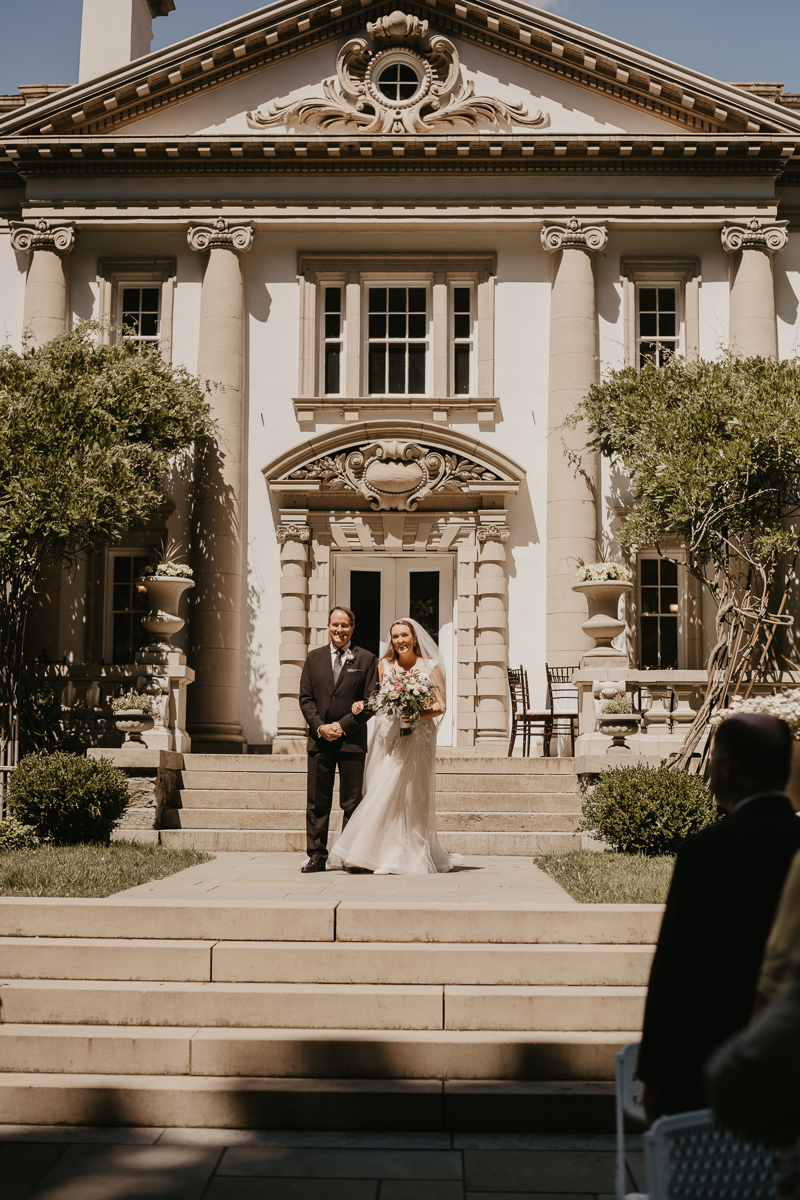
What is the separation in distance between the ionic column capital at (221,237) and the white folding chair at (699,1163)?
59.5 feet

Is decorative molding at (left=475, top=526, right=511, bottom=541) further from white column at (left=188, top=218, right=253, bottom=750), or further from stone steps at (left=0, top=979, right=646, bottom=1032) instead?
stone steps at (left=0, top=979, right=646, bottom=1032)

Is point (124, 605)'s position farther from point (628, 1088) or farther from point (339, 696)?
point (628, 1088)

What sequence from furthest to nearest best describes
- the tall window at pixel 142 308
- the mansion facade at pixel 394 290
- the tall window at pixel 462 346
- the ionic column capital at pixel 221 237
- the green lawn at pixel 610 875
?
1. the tall window at pixel 142 308
2. the tall window at pixel 462 346
3. the ionic column capital at pixel 221 237
4. the mansion facade at pixel 394 290
5. the green lawn at pixel 610 875

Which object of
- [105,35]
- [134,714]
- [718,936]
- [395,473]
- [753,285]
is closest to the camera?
[718,936]

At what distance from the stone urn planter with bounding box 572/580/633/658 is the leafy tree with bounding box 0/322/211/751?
631 centimetres

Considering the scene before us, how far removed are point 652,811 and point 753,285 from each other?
11392 millimetres

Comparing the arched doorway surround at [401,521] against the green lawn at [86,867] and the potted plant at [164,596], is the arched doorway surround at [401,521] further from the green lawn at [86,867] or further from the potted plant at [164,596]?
the green lawn at [86,867]

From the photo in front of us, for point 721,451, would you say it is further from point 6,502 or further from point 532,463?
→ point 6,502

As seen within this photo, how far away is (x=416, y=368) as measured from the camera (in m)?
19.7

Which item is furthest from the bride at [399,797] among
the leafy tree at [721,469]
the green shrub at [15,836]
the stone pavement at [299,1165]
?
the leafy tree at [721,469]

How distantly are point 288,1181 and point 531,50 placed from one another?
730 inches

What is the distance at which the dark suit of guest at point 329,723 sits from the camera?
10.4 meters

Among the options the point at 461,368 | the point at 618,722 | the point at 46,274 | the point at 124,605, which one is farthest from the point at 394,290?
the point at 618,722

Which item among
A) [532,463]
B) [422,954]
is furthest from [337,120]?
[422,954]
